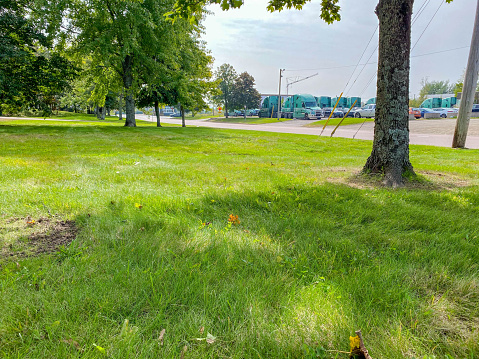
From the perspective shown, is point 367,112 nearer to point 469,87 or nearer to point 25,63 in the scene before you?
point 469,87

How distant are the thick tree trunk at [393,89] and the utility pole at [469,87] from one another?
9.19 meters

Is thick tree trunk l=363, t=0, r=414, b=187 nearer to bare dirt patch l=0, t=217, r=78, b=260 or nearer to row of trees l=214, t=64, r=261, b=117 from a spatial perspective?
bare dirt patch l=0, t=217, r=78, b=260

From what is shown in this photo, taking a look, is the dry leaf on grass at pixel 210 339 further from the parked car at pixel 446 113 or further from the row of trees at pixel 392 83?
the parked car at pixel 446 113

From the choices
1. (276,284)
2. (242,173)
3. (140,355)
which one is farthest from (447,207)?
(140,355)

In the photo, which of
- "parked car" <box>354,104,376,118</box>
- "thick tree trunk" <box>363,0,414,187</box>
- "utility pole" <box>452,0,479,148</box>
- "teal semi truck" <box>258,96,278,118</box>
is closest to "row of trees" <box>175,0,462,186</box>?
"thick tree trunk" <box>363,0,414,187</box>

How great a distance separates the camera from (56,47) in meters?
19.5

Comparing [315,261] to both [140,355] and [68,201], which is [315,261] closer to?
[140,355]

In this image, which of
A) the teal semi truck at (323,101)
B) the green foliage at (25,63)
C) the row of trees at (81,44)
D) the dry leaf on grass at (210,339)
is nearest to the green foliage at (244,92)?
the teal semi truck at (323,101)

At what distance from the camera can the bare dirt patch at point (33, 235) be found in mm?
2184

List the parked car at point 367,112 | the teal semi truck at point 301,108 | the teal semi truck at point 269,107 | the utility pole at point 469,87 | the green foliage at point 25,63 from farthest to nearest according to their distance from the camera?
the teal semi truck at point 269,107
the teal semi truck at point 301,108
the parked car at point 367,112
the green foliage at point 25,63
the utility pole at point 469,87

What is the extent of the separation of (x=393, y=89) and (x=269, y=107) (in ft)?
195

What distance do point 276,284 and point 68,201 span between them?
2.76 m

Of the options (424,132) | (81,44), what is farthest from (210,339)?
(424,132)

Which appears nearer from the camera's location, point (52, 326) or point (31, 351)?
point (31, 351)
